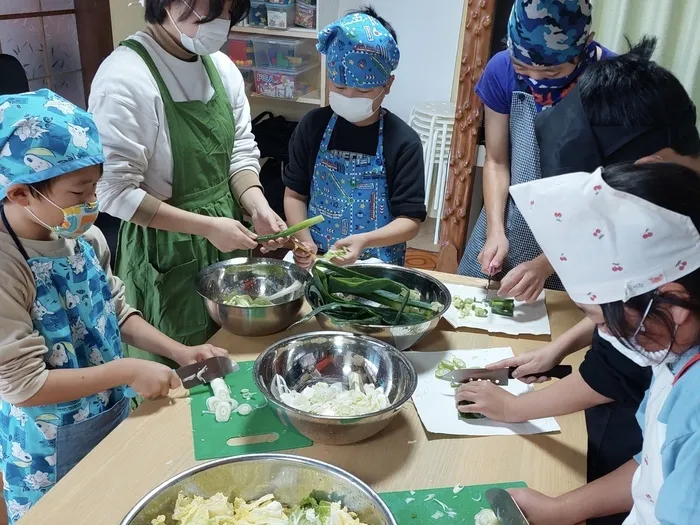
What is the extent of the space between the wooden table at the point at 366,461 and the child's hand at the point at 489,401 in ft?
0.17

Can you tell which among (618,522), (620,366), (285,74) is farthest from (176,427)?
(285,74)

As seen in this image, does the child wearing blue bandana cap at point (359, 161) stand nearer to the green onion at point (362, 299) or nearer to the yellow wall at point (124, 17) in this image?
the green onion at point (362, 299)

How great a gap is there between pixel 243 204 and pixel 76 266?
71cm

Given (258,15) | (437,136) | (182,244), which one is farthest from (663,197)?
(258,15)

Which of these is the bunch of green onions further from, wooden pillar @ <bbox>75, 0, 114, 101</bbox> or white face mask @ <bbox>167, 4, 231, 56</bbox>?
wooden pillar @ <bbox>75, 0, 114, 101</bbox>

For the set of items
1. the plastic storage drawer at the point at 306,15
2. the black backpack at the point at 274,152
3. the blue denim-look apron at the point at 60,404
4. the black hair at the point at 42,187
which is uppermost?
the plastic storage drawer at the point at 306,15

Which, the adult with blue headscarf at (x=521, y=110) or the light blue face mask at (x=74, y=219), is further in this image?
the adult with blue headscarf at (x=521, y=110)

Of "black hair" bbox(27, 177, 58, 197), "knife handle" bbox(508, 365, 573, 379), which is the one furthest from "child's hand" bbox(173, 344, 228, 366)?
"knife handle" bbox(508, 365, 573, 379)

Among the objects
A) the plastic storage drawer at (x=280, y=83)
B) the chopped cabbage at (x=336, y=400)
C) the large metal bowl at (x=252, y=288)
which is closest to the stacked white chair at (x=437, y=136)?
the plastic storage drawer at (x=280, y=83)

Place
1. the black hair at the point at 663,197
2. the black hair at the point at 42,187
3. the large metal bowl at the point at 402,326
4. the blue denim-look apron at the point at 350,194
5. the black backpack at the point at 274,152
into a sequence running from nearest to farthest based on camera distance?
the black hair at the point at 663,197 < the black hair at the point at 42,187 < the large metal bowl at the point at 402,326 < the blue denim-look apron at the point at 350,194 < the black backpack at the point at 274,152

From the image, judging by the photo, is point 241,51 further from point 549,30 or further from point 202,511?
point 202,511

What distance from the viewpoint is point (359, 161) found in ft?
6.26

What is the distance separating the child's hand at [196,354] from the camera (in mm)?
1300

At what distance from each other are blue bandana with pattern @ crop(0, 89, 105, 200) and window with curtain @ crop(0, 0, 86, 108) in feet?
7.75
